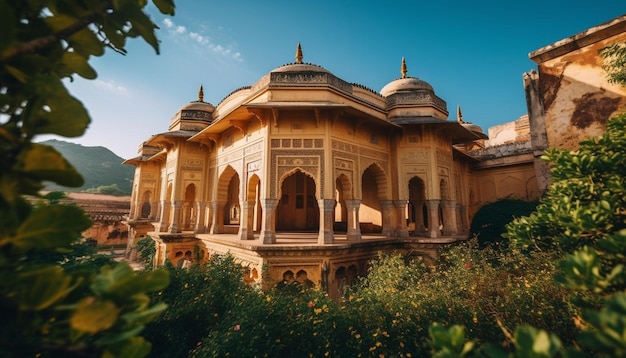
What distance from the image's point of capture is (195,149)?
12.3 m

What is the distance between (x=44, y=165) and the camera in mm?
849

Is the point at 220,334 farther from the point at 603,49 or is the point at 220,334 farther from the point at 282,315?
the point at 603,49

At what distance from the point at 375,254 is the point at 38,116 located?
28.1 feet

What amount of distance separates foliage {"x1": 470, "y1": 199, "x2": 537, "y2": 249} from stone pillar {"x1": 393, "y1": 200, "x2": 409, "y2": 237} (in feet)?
6.89

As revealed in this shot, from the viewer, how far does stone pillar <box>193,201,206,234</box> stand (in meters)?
11.8

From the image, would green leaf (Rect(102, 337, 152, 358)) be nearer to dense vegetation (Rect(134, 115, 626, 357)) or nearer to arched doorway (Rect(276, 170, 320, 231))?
dense vegetation (Rect(134, 115, 626, 357))

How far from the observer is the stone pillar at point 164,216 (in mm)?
12203

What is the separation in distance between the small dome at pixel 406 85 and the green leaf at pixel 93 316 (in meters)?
11.9

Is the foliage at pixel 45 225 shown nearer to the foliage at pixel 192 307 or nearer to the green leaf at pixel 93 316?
the green leaf at pixel 93 316

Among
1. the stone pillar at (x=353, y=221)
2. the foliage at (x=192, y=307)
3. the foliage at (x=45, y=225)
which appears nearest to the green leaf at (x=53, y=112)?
the foliage at (x=45, y=225)

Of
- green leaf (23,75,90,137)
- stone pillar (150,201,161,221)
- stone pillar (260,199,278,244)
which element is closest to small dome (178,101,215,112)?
stone pillar (260,199,278,244)

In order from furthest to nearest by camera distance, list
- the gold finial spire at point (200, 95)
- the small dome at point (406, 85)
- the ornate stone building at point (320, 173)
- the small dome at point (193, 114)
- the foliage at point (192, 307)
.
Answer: the gold finial spire at point (200, 95) < the small dome at point (193, 114) < the small dome at point (406, 85) < the ornate stone building at point (320, 173) < the foliage at point (192, 307)

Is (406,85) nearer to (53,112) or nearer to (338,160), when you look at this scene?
(338,160)

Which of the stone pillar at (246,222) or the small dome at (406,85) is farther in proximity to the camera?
the small dome at (406,85)
